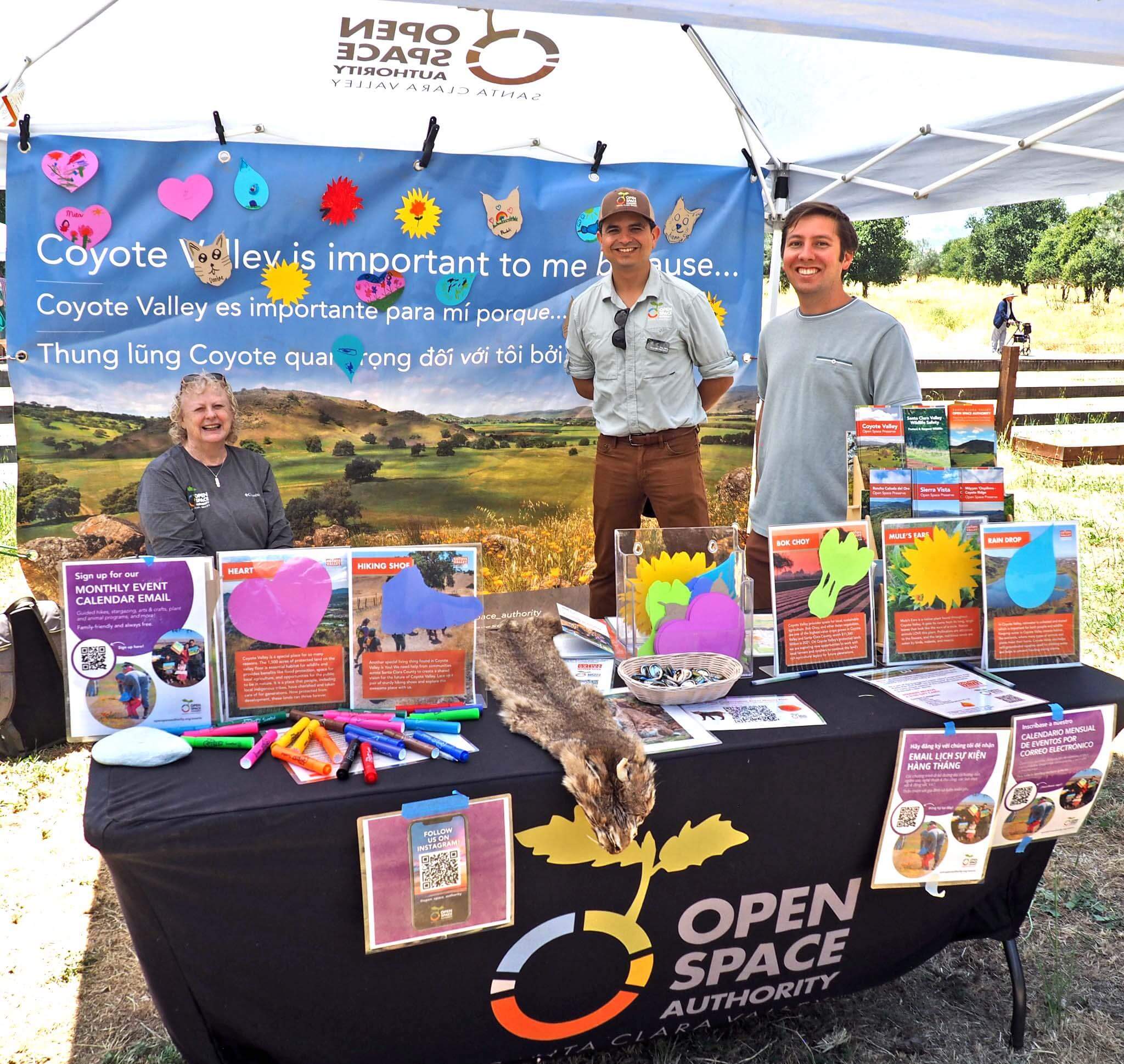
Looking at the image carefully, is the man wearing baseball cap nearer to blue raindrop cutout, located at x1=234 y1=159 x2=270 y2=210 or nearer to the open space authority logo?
blue raindrop cutout, located at x1=234 y1=159 x2=270 y2=210

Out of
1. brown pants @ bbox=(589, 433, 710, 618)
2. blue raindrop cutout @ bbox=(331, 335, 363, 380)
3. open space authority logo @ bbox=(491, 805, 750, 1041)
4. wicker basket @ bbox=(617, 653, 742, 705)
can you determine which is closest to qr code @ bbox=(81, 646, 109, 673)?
open space authority logo @ bbox=(491, 805, 750, 1041)

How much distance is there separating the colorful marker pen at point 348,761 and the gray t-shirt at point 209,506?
1115 mm

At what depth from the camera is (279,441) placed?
11.8ft

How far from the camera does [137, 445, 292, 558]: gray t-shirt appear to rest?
2.38 m

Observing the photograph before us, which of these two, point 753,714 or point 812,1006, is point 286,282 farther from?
point 812,1006

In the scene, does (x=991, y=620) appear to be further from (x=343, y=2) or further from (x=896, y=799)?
(x=343, y=2)

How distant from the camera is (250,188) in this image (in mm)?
3352

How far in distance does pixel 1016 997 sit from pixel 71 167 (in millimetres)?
3642

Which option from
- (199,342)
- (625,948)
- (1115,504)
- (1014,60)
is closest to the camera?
(625,948)

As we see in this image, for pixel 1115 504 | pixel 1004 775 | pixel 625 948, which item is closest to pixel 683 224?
pixel 1004 775

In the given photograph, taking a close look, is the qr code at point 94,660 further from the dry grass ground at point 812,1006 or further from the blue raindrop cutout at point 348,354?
the blue raindrop cutout at point 348,354

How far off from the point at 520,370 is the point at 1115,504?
4.88 meters

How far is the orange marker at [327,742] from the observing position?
4.41 feet

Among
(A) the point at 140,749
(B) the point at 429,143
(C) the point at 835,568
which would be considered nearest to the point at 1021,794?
(C) the point at 835,568
